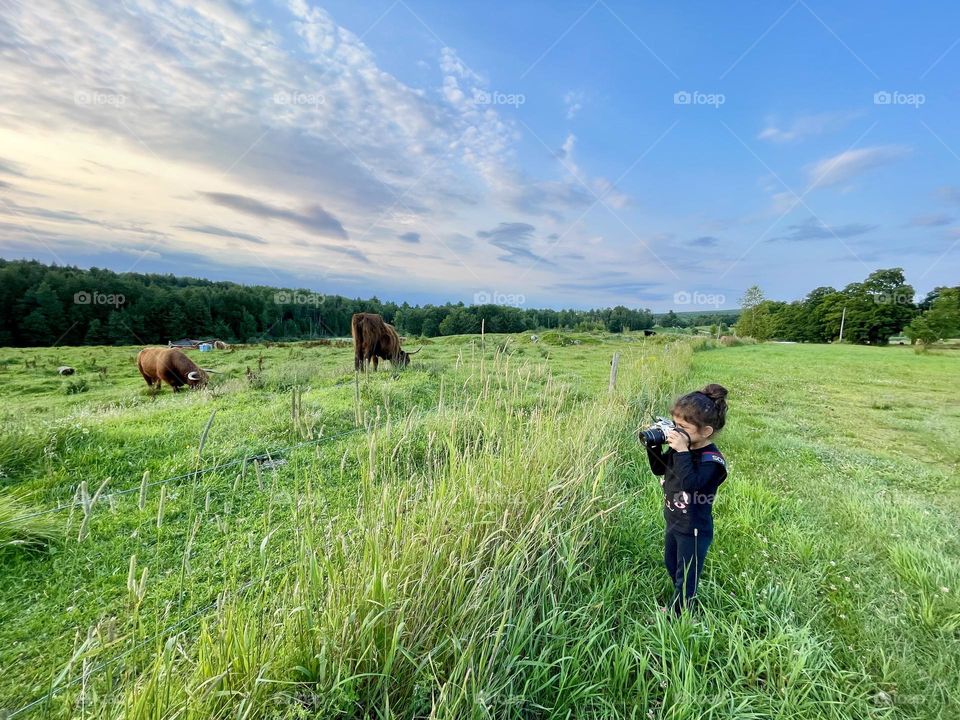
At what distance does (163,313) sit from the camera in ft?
129

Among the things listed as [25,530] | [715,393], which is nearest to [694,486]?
[715,393]

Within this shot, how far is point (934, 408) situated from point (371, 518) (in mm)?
15819

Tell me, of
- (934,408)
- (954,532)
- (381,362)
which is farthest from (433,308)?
(954,532)

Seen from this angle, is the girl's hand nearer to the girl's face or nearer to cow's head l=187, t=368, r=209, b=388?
the girl's face

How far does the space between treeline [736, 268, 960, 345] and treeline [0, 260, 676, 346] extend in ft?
101

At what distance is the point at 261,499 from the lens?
4.25 m

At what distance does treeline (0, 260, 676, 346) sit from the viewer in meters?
33.9

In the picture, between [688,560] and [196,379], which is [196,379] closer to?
[196,379]

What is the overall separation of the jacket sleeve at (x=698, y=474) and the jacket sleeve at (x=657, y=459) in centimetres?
21

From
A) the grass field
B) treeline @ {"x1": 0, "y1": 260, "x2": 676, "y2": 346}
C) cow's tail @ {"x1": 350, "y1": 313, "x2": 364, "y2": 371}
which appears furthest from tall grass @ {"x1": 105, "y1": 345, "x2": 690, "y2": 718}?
treeline @ {"x1": 0, "y1": 260, "x2": 676, "y2": 346}

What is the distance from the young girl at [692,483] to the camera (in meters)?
2.47

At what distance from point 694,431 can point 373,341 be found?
1196 centimetres

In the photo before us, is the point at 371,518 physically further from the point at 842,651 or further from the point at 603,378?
the point at 603,378

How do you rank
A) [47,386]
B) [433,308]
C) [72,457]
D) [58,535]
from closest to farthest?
[58,535], [72,457], [47,386], [433,308]
